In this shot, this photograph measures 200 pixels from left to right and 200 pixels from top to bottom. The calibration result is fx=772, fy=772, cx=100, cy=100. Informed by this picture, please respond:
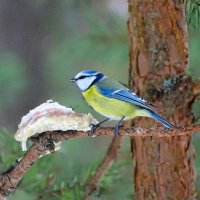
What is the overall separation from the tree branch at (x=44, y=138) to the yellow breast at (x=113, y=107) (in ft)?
0.25

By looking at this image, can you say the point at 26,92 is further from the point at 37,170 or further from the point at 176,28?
the point at 176,28

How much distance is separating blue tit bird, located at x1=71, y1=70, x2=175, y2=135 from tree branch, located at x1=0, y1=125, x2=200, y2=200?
7 centimetres

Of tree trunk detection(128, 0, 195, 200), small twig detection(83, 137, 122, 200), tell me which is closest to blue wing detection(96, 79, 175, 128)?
tree trunk detection(128, 0, 195, 200)

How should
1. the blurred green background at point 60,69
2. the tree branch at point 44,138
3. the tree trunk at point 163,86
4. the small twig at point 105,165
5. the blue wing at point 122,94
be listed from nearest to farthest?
the tree branch at point 44,138 → the blue wing at point 122,94 → the tree trunk at point 163,86 → the small twig at point 105,165 → the blurred green background at point 60,69

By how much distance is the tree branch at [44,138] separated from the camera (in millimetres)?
869

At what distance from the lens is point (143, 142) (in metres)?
1.20

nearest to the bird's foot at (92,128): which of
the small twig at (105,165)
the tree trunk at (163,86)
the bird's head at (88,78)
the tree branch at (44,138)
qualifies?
the tree branch at (44,138)

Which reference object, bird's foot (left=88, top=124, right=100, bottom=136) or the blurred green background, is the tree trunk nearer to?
the blurred green background

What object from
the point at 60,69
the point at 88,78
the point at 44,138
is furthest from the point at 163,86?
the point at 60,69

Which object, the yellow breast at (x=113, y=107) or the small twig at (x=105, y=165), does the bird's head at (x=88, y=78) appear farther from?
the small twig at (x=105, y=165)

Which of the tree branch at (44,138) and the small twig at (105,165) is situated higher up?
the tree branch at (44,138)

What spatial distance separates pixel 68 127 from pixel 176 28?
341mm

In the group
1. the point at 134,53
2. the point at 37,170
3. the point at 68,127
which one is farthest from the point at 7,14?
the point at 68,127

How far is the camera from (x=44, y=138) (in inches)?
37.5
